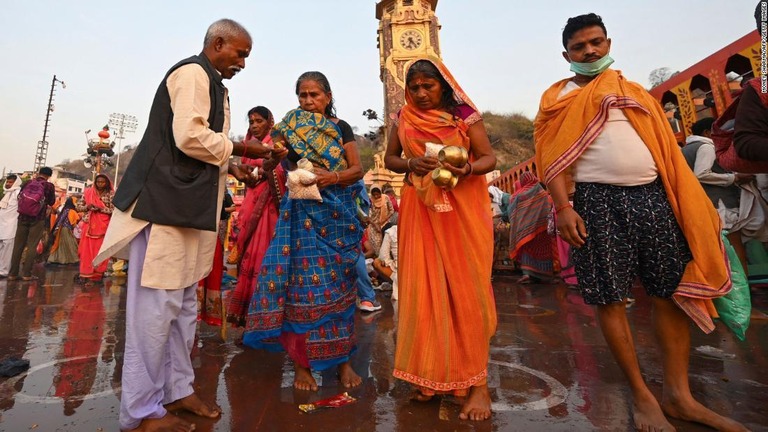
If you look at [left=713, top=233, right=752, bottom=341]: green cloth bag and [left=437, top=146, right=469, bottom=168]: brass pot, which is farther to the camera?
[left=713, top=233, right=752, bottom=341]: green cloth bag

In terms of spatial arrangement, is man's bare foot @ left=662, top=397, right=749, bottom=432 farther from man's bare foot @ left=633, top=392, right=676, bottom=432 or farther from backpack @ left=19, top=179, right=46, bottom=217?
backpack @ left=19, top=179, right=46, bottom=217

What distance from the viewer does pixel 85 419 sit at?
1979mm

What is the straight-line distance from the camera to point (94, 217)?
7.68 meters

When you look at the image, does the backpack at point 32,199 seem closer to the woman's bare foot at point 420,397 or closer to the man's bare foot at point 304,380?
the man's bare foot at point 304,380

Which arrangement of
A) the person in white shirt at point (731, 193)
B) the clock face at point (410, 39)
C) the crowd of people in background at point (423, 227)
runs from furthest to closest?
the clock face at point (410, 39)
the person in white shirt at point (731, 193)
the crowd of people in background at point (423, 227)

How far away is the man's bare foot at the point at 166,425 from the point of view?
5.88 ft

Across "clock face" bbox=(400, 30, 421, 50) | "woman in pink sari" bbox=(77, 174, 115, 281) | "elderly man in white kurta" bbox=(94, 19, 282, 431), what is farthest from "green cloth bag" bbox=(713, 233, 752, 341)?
"clock face" bbox=(400, 30, 421, 50)

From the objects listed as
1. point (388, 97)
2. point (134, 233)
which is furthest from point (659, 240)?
point (388, 97)

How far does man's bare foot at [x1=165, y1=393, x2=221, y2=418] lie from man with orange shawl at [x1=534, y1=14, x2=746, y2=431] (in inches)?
73.8

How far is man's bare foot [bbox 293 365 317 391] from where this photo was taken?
239 cm

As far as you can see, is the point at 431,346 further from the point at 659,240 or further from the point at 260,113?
the point at 260,113

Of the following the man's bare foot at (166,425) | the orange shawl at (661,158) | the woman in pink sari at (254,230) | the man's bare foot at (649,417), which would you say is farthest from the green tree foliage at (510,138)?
the man's bare foot at (166,425)

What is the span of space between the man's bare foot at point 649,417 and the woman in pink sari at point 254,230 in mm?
2487

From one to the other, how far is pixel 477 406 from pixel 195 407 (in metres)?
1.35
